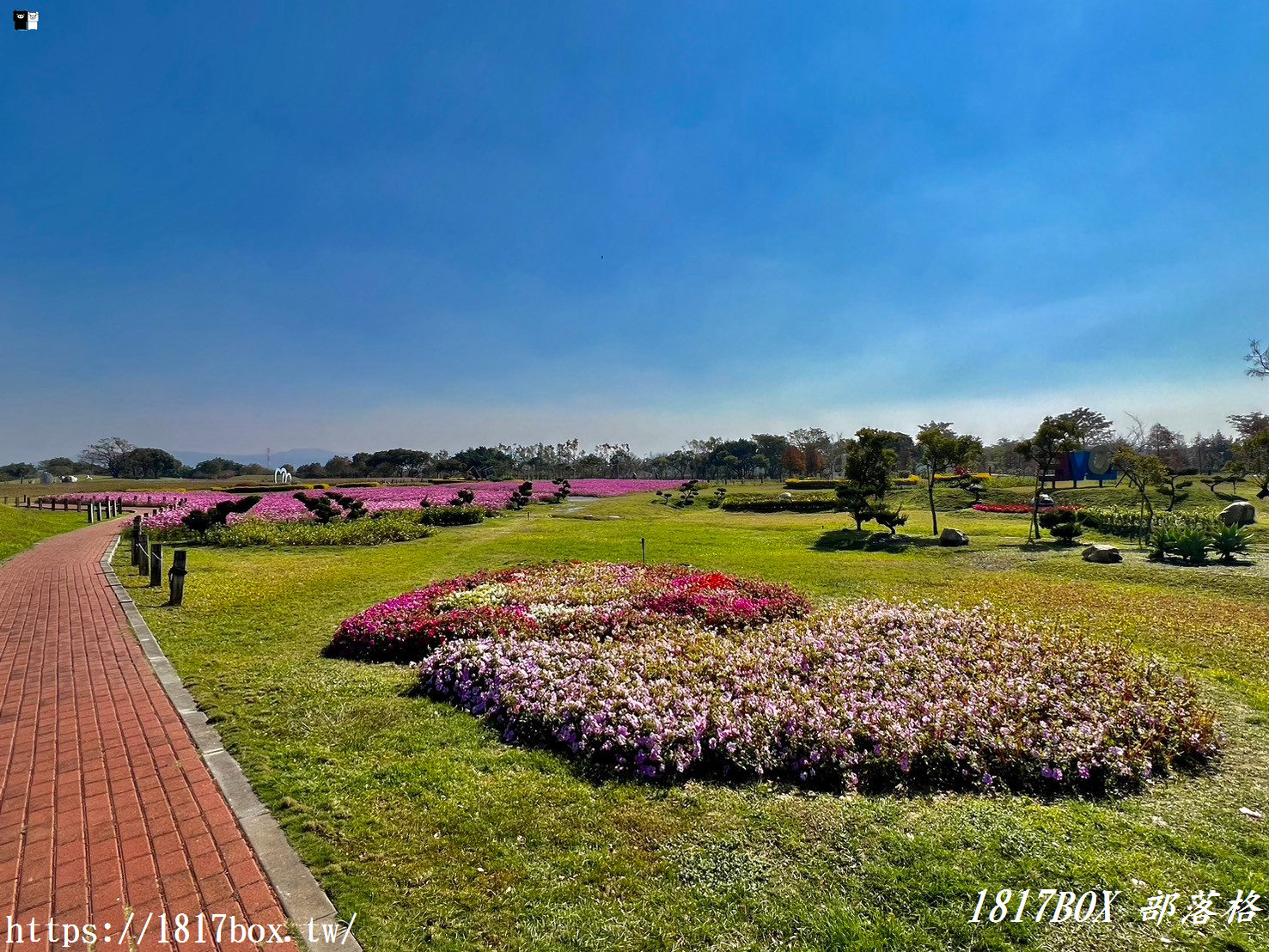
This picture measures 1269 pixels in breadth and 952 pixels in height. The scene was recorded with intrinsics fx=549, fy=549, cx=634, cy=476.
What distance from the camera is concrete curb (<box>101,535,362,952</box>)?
297 centimetres

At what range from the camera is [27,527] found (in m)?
21.2

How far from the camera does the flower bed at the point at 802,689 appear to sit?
179 inches

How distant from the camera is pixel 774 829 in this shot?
3779 mm

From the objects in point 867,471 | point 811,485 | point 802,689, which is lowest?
point 802,689

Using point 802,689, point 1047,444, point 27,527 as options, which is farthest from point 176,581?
point 1047,444

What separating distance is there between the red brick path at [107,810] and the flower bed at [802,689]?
2306 millimetres

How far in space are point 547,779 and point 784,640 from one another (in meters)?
4.09

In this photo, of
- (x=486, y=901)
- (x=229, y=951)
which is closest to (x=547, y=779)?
(x=486, y=901)

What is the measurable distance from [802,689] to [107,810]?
5837 millimetres

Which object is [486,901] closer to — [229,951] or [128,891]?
[229,951]

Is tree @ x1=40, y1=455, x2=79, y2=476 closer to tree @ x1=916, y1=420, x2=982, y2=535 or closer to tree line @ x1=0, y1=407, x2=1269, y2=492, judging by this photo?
Result: tree line @ x1=0, y1=407, x2=1269, y2=492

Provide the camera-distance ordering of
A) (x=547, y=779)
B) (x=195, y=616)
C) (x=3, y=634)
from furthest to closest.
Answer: (x=195, y=616)
(x=3, y=634)
(x=547, y=779)

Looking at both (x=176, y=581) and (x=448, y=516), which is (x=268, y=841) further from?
(x=448, y=516)

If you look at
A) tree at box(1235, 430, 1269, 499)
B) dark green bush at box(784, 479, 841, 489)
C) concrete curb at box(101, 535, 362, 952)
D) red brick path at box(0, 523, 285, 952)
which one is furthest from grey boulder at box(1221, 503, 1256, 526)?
red brick path at box(0, 523, 285, 952)
